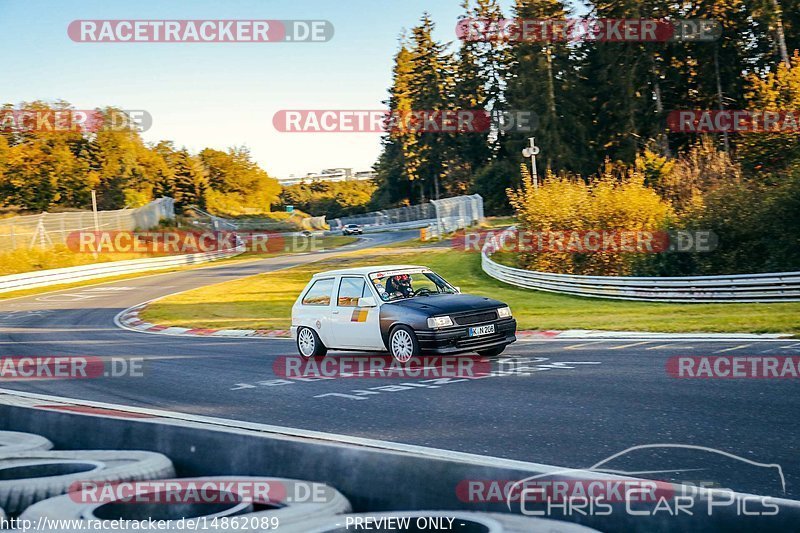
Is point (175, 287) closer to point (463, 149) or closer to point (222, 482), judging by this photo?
point (222, 482)

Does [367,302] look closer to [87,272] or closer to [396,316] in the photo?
[396,316]

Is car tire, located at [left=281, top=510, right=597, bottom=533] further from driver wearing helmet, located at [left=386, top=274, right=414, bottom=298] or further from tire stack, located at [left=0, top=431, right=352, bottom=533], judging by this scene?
driver wearing helmet, located at [left=386, top=274, right=414, bottom=298]

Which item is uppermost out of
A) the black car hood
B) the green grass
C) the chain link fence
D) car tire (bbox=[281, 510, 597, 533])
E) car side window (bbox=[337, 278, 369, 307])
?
the chain link fence

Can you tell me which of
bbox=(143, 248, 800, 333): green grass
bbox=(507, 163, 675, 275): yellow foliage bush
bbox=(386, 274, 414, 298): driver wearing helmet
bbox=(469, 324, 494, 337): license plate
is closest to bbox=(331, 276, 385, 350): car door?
bbox=(386, 274, 414, 298): driver wearing helmet

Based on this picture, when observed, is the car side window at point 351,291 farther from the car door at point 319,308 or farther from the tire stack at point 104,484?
the tire stack at point 104,484

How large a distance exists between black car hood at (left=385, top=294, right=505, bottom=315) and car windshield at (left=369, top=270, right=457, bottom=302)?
283 mm

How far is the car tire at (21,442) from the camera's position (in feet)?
21.7

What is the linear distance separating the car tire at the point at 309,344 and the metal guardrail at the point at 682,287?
14576 mm

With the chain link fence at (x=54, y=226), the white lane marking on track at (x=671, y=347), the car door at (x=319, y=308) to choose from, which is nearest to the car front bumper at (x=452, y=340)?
the car door at (x=319, y=308)

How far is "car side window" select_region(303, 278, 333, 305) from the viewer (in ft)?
47.9

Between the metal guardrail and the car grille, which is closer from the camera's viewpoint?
the car grille

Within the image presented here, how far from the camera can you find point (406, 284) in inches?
552

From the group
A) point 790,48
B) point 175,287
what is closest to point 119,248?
point 175,287

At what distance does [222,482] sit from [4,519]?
1.19 metres
